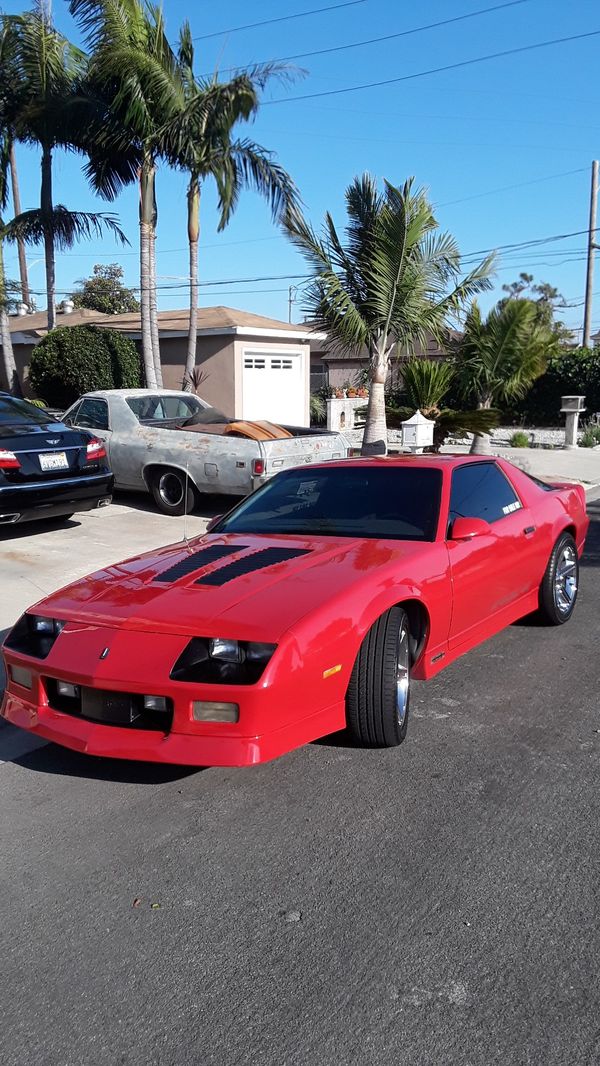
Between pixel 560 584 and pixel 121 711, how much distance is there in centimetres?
372

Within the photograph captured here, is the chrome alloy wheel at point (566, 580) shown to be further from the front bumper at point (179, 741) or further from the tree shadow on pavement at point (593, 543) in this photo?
the front bumper at point (179, 741)

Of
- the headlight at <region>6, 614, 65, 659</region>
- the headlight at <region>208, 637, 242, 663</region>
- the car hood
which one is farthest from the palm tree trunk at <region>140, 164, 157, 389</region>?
the headlight at <region>208, 637, 242, 663</region>

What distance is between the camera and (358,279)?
50.2 feet

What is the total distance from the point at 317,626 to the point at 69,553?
560 cm

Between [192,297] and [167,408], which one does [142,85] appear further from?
[167,408]

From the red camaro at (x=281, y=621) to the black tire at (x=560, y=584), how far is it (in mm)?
593

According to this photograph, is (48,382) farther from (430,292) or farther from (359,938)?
(359,938)

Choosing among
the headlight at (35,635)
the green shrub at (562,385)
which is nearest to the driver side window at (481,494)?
the headlight at (35,635)

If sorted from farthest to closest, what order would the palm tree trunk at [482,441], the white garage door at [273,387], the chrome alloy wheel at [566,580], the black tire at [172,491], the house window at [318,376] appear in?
the house window at [318,376]
the white garage door at [273,387]
the palm tree trunk at [482,441]
the black tire at [172,491]
the chrome alloy wheel at [566,580]

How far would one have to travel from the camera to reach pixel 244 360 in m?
23.1

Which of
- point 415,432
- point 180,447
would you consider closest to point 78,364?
point 415,432

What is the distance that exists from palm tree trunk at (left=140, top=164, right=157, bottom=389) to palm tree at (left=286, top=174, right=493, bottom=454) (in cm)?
480

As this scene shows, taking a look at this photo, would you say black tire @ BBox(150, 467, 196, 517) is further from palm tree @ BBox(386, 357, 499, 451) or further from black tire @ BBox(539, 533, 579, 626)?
palm tree @ BBox(386, 357, 499, 451)

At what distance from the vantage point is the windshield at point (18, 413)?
948cm
